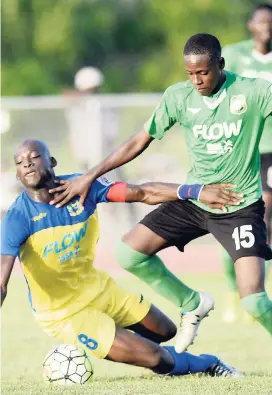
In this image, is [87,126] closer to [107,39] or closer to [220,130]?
[220,130]

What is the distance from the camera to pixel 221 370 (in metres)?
8.61

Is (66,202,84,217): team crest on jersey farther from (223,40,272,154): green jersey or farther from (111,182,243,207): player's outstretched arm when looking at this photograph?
(223,40,272,154): green jersey

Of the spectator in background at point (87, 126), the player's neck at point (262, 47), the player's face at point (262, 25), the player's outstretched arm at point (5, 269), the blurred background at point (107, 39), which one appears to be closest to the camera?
the player's outstretched arm at point (5, 269)

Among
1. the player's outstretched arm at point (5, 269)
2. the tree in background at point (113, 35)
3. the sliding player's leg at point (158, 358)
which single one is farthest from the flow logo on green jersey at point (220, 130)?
the tree in background at point (113, 35)

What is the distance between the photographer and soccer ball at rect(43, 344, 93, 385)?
8.20 meters

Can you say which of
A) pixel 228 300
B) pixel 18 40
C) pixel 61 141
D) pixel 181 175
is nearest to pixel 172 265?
pixel 181 175

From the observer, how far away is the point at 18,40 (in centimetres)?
4184

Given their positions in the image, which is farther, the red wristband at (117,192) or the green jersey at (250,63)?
the green jersey at (250,63)

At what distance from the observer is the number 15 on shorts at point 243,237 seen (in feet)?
27.1

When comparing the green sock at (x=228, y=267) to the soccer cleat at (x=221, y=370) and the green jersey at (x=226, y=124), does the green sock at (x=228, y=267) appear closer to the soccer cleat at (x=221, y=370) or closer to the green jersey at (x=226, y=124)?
the soccer cleat at (x=221, y=370)

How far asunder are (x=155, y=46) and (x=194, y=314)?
1369 inches

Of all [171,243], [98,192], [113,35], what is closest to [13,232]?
[98,192]

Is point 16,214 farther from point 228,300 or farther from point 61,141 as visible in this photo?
point 61,141

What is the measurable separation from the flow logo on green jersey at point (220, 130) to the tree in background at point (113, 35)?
1111 inches
